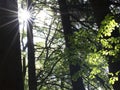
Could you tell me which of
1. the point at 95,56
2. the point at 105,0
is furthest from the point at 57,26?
the point at 95,56

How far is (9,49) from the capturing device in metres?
1.72

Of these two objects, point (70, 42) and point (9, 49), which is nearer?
point (9, 49)

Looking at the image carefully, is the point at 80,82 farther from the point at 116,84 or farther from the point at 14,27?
the point at 14,27

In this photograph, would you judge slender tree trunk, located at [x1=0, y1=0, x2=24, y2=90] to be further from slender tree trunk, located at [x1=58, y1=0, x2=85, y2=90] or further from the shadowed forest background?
slender tree trunk, located at [x1=58, y1=0, x2=85, y2=90]

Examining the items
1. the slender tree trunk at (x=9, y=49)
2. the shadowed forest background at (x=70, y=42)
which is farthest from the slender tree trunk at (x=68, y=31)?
the slender tree trunk at (x=9, y=49)

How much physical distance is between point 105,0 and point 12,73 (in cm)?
659

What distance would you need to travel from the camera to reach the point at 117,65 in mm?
7262

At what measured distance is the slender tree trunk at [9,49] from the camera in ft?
5.44

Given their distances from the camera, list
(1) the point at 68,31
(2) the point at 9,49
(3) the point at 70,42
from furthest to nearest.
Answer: (1) the point at 68,31
(3) the point at 70,42
(2) the point at 9,49

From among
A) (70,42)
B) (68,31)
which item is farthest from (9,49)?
(68,31)

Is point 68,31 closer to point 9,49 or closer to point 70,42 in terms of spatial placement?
point 70,42

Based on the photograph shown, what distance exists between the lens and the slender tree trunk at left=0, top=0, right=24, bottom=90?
1.66 metres

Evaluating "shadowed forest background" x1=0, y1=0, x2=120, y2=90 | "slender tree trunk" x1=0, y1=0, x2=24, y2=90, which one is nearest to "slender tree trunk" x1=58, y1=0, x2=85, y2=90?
"shadowed forest background" x1=0, y1=0, x2=120, y2=90

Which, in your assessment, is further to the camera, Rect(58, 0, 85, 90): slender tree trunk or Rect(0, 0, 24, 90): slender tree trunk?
Rect(58, 0, 85, 90): slender tree trunk
